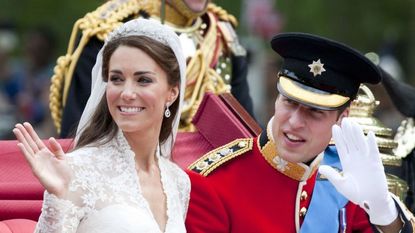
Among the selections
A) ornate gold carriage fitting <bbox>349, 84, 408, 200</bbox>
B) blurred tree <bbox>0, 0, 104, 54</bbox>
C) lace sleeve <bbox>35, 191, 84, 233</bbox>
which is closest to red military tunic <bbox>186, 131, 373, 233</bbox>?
ornate gold carriage fitting <bbox>349, 84, 408, 200</bbox>

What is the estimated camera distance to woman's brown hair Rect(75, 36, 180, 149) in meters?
5.79

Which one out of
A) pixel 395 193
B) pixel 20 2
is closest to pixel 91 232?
pixel 395 193

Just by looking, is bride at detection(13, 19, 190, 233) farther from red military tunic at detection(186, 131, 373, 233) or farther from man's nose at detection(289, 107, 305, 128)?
man's nose at detection(289, 107, 305, 128)

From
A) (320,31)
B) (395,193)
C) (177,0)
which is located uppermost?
(177,0)

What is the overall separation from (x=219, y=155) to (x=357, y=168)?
25.2 inches

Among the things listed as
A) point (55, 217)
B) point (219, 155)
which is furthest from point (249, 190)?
point (55, 217)

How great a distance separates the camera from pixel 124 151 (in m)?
5.80

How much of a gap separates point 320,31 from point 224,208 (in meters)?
13.0

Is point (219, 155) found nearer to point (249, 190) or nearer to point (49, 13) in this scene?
point (249, 190)

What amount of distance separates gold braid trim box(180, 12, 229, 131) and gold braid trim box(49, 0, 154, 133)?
1.08 feet

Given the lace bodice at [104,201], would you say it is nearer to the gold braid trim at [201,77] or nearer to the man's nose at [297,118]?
the man's nose at [297,118]

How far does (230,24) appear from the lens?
8234mm

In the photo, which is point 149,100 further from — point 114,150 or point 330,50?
point 330,50

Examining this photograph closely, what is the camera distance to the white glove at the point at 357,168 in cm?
593
